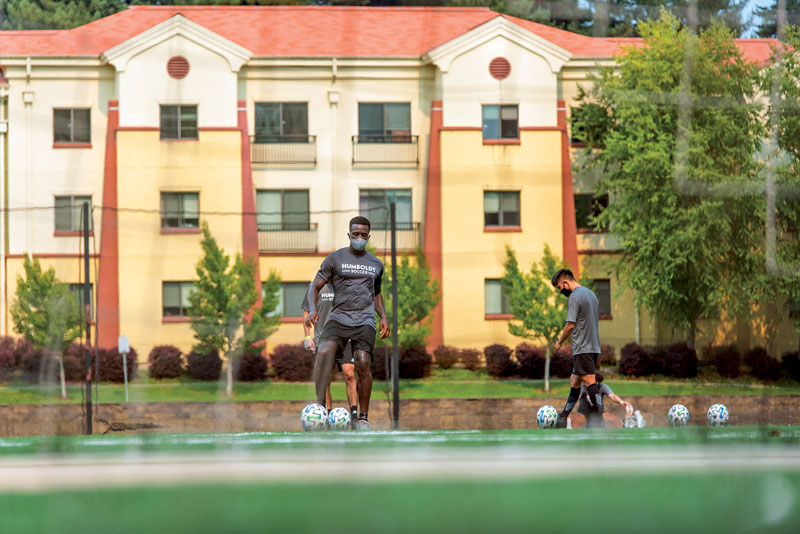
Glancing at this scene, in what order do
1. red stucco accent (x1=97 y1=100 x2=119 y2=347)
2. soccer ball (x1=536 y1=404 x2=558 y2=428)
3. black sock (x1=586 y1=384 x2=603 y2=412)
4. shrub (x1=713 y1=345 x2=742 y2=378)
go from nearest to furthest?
black sock (x1=586 y1=384 x2=603 y2=412) < soccer ball (x1=536 y1=404 x2=558 y2=428) < shrub (x1=713 y1=345 x2=742 y2=378) < red stucco accent (x1=97 y1=100 x2=119 y2=347)

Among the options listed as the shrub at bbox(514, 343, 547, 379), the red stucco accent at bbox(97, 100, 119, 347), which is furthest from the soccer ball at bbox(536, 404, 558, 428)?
the red stucco accent at bbox(97, 100, 119, 347)

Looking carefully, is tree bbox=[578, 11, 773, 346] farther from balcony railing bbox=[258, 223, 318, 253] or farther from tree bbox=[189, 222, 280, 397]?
tree bbox=[189, 222, 280, 397]

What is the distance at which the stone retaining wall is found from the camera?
54.3 ft

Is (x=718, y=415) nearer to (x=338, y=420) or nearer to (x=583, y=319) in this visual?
(x=583, y=319)

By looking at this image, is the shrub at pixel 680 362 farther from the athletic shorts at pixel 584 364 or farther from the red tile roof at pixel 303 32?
the athletic shorts at pixel 584 364

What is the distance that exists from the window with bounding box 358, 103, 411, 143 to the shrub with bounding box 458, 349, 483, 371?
13.8 ft

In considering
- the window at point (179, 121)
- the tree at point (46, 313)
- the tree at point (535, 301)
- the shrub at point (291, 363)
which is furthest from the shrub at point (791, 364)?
the tree at point (46, 313)

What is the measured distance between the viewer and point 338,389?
18734mm

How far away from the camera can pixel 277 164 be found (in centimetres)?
2164

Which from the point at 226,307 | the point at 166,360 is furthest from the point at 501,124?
the point at 166,360

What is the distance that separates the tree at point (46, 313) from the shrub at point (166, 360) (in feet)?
4.68

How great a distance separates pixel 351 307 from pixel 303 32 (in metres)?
9.14

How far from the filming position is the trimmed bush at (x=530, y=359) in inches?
813

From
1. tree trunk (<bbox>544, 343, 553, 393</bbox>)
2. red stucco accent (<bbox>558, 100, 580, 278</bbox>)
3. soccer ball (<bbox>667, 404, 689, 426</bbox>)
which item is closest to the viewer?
soccer ball (<bbox>667, 404, 689, 426</bbox>)
